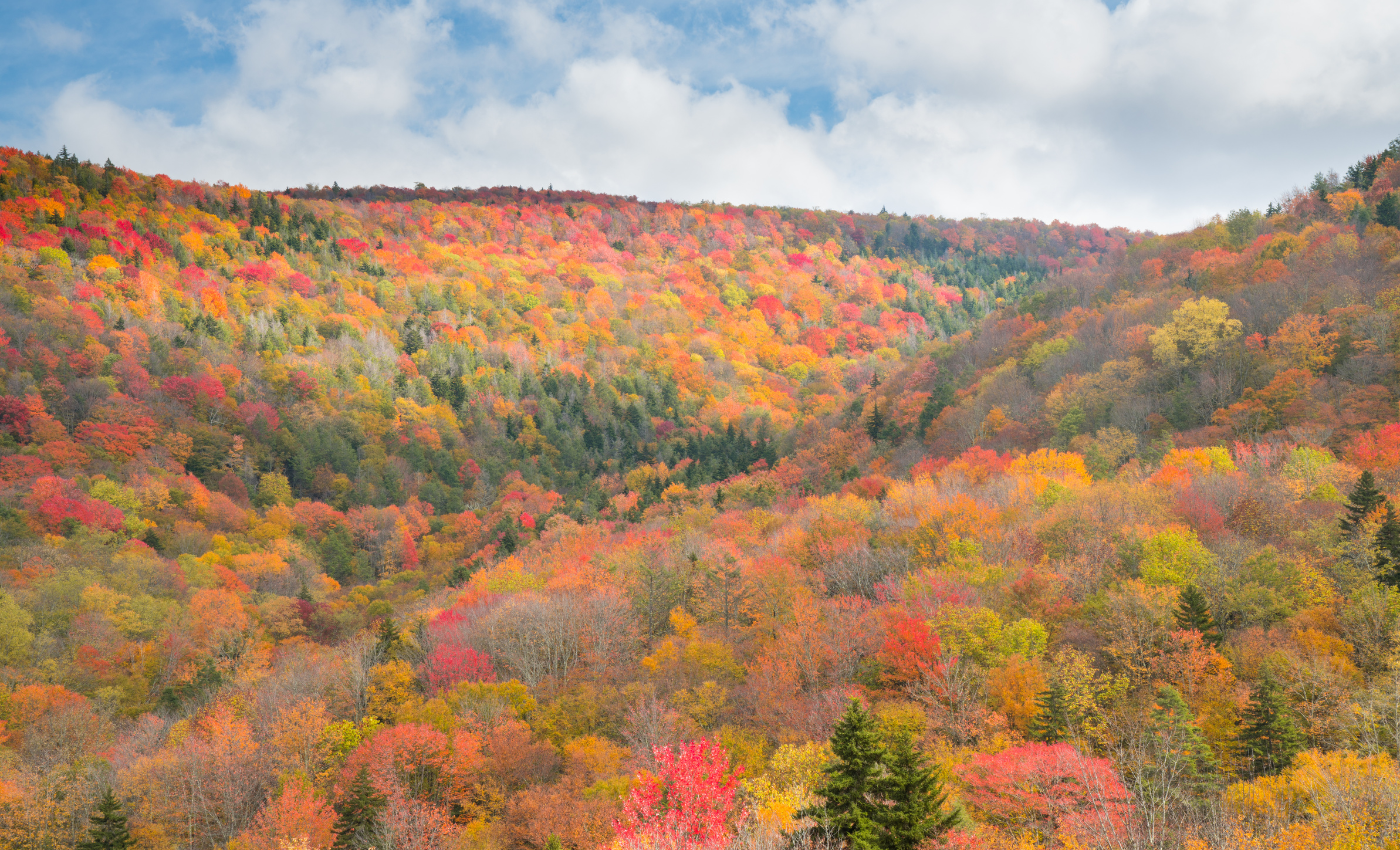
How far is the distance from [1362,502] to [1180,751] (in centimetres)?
2720

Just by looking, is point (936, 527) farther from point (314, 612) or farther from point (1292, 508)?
point (314, 612)

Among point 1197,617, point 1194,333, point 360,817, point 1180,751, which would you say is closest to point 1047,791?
point 1180,751

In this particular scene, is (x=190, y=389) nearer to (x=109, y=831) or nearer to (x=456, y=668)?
(x=456, y=668)

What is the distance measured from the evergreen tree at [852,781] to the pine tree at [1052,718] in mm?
14399

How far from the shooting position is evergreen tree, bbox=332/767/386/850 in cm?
4262

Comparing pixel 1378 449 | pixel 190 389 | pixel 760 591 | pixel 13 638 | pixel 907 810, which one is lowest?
pixel 13 638

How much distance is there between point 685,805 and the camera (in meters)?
32.4

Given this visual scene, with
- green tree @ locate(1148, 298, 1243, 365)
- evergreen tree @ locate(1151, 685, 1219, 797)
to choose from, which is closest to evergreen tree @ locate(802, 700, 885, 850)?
evergreen tree @ locate(1151, 685, 1219, 797)

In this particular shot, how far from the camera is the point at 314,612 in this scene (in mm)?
94938

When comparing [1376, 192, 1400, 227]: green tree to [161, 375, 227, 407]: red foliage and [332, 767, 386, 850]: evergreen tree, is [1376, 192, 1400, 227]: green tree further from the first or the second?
[161, 375, 227, 407]: red foliage

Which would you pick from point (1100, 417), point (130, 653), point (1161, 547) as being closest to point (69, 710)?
point (130, 653)

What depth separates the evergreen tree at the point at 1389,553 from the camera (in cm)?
4309

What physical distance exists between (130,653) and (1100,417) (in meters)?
107

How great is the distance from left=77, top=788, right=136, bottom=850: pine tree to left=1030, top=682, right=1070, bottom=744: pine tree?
48.7m
